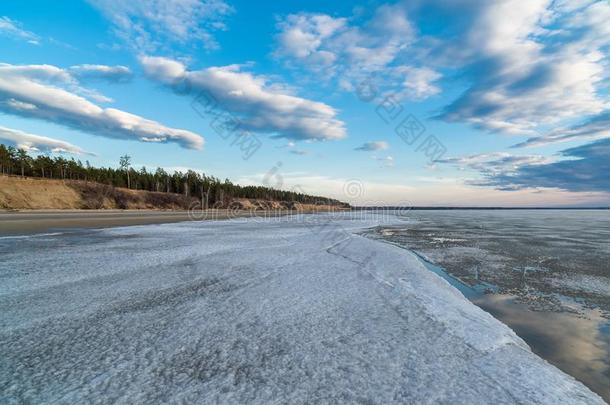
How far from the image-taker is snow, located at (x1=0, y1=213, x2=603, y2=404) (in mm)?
2758

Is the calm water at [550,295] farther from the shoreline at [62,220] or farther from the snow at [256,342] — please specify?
the shoreline at [62,220]

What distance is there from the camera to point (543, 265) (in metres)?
9.34

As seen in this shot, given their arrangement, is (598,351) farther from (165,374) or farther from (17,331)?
(17,331)

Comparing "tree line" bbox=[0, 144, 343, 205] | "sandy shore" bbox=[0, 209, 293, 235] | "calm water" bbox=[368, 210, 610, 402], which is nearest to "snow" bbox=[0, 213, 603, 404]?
"calm water" bbox=[368, 210, 610, 402]

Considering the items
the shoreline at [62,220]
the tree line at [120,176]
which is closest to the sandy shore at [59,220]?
the shoreline at [62,220]

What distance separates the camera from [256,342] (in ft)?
12.3

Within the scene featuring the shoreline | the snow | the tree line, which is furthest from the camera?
the tree line

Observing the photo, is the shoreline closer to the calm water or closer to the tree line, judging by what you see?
the calm water

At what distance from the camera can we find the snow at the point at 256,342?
109 inches

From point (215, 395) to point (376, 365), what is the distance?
1.61m

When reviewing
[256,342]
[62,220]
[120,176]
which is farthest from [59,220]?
[120,176]

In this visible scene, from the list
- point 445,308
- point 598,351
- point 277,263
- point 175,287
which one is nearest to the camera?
point 598,351

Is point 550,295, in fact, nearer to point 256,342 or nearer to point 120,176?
point 256,342

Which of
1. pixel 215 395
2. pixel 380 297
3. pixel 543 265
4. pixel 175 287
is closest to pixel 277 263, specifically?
pixel 175 287
